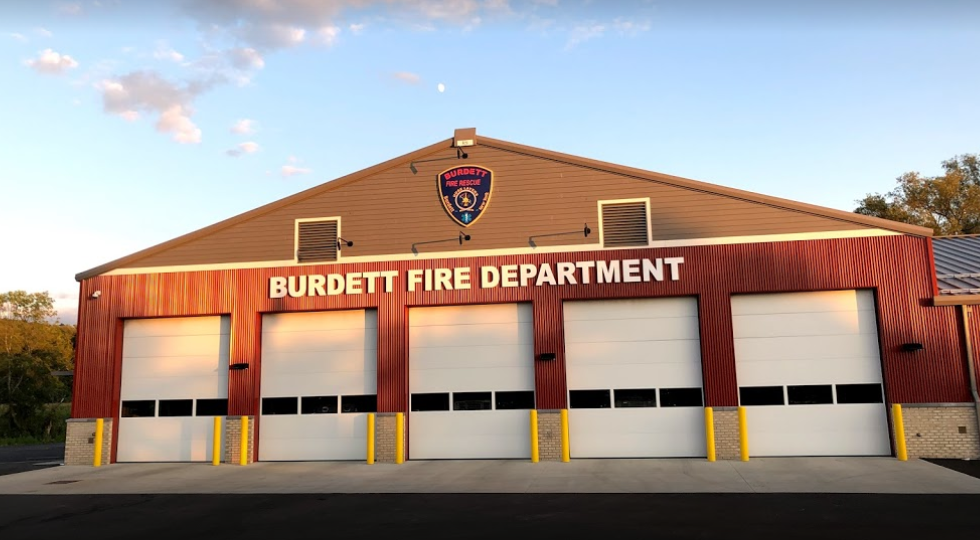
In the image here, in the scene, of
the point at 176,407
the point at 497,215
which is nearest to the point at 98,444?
the point at 176,407

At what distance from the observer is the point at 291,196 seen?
21.0 metres

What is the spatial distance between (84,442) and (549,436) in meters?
14.0

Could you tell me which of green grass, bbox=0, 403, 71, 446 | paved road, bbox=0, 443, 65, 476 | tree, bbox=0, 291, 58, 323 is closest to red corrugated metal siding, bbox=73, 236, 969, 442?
paved road, bbox=0, 443, 65, 476

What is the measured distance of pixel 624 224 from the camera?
63.7 ft

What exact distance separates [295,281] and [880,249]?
16.4m

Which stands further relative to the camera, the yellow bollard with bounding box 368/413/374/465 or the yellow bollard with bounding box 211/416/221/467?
the yellow bollard with bounding box 211/416/221/467

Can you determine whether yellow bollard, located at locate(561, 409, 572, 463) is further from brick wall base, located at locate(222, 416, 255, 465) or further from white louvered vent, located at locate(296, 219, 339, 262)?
brick wall base, located at locate(222, 416, 255, 465)

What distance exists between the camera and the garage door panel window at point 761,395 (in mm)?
18266

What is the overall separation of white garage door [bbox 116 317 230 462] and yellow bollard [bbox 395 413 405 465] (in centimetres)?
544

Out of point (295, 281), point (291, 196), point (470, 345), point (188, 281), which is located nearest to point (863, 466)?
point (470, 345)

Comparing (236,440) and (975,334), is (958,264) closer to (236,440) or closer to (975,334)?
(975,334)

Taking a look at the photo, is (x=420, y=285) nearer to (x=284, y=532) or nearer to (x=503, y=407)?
(x=503, y=407)

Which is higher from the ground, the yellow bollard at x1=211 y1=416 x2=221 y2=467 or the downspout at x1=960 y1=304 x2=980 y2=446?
the downspout at x1=960 y1=304 x2=980 y2=446

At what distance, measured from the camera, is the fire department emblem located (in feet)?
66.0
